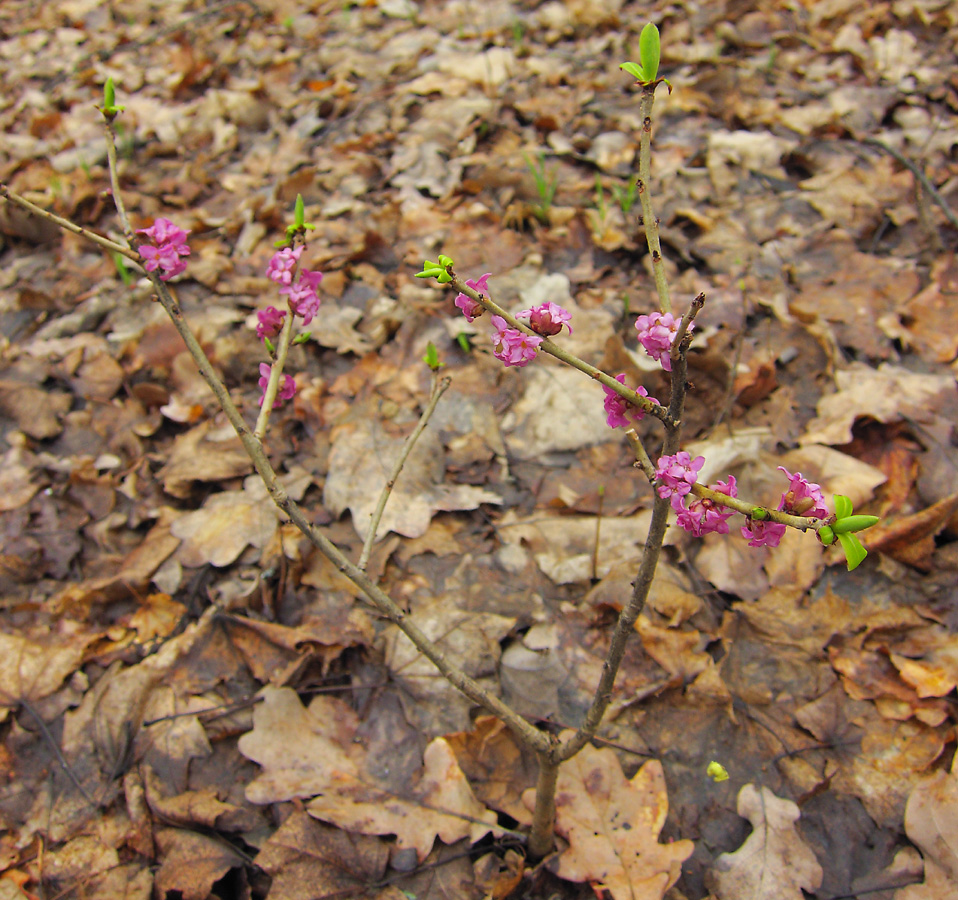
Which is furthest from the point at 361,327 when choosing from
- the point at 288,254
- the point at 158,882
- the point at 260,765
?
the point at 158,882

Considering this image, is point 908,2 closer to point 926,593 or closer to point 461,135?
point 461,135

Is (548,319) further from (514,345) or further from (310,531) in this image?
(310,531)

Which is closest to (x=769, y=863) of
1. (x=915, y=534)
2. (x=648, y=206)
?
(x=915, y=534)

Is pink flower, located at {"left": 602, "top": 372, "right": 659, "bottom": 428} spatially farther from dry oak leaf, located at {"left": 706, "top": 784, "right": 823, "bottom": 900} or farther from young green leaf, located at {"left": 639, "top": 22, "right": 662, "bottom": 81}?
dry oak leaf, located at {"left": 706, "top": 784, "right": 823, "bottom": 900}

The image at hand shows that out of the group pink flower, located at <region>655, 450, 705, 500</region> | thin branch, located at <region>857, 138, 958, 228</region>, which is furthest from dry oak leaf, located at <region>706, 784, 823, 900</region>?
thin branch, located at <region>857, 138, 958, 228</region>

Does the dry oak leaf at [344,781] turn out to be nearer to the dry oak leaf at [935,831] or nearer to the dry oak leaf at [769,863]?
the dry oak leaf at [769,863]

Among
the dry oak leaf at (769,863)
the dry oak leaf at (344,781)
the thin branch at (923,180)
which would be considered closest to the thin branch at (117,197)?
the dry oak leaf at (344,781)
